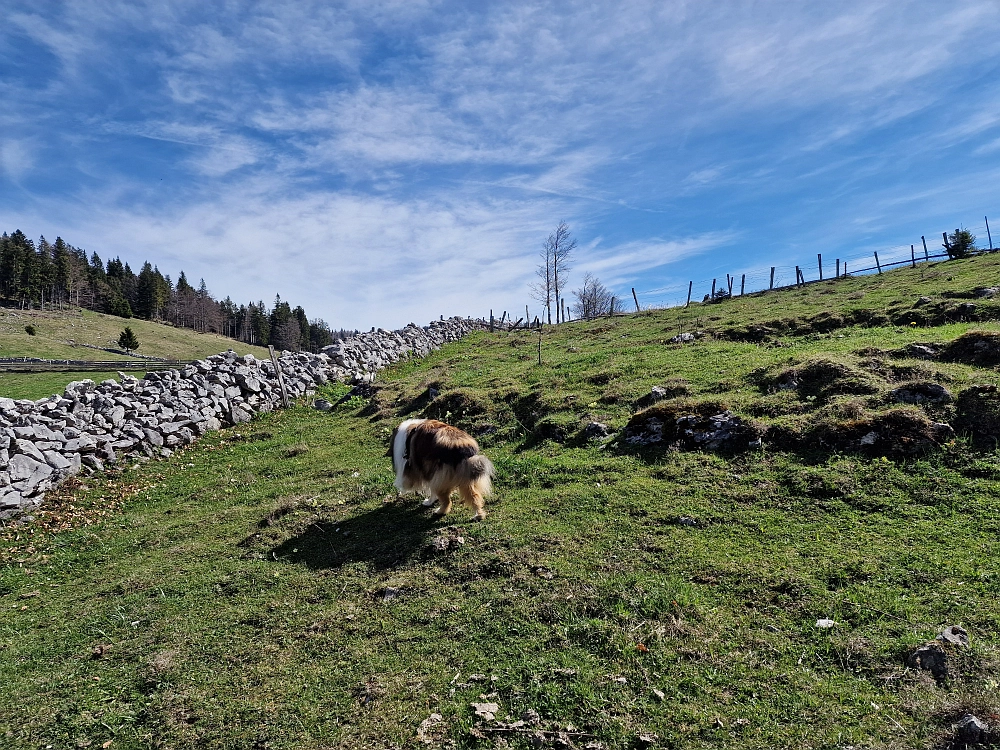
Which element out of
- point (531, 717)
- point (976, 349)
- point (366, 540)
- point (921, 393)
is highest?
point (976, 349)

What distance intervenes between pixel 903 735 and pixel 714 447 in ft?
18.2

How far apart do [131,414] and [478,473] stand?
1197 centimetres

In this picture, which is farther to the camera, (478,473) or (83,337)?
(83,337)

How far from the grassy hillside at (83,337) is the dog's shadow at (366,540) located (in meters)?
58.2

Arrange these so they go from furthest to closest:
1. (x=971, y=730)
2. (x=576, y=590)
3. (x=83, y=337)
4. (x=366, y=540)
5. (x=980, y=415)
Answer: (x=83, y=337) → (x=366, y=540) → (x=980, y=415) → (x=576, y=590) → (x=971, y=730)

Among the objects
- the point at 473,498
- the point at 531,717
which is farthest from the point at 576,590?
the point at 473,498

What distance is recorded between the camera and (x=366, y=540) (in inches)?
311

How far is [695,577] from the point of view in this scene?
5730mm

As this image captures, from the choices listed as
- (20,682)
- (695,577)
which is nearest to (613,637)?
(695,577)

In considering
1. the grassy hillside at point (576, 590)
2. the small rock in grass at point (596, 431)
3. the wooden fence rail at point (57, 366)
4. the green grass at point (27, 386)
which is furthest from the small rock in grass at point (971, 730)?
the wooden fence rail at point (57, 366)

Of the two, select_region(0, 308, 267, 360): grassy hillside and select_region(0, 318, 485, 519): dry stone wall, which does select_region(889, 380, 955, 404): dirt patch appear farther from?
select_region(0, 308, 267, 360): grassy hillside

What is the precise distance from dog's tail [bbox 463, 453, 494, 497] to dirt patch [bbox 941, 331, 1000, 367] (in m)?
9.59

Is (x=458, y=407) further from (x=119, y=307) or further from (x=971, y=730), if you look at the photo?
(x=119, y=307)

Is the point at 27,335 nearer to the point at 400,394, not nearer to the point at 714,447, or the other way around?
the point at 400,394
